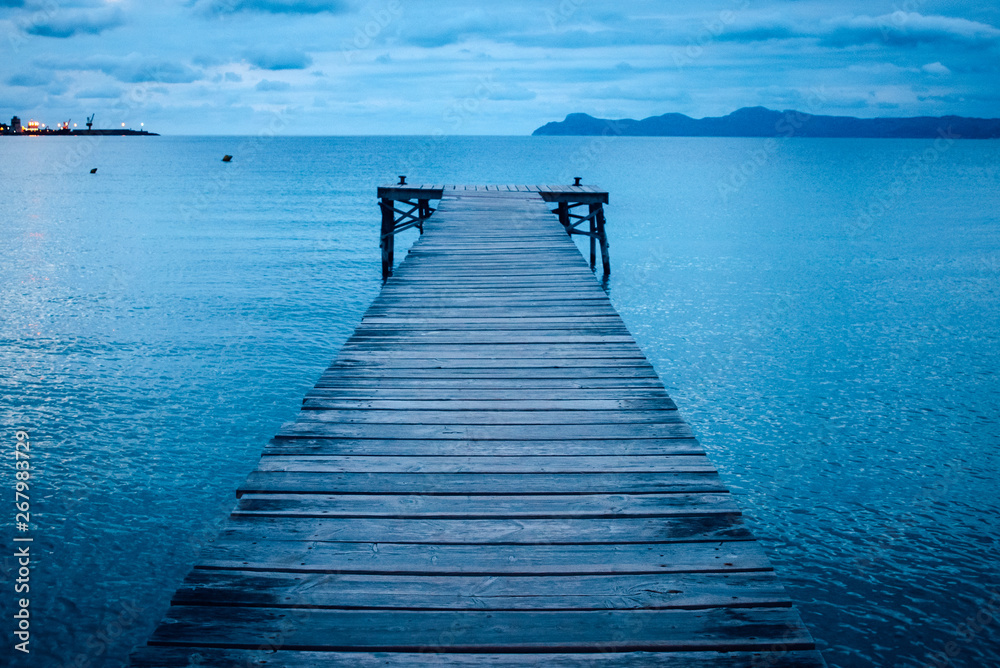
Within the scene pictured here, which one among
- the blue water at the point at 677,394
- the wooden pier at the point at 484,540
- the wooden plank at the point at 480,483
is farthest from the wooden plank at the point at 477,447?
the blue water at the point at 677,394

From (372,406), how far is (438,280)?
4061mm

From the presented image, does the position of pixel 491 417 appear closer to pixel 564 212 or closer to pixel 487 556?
pixel 487 556

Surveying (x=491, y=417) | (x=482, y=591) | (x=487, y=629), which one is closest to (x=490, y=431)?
(x=491, y=417)

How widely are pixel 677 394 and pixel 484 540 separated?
25.9ft

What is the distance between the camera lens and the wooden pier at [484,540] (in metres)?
2.39

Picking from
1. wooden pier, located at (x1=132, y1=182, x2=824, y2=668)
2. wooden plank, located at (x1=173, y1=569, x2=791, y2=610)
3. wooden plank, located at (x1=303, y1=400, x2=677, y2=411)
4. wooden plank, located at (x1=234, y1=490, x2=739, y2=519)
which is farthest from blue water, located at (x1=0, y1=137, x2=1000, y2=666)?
wooden plank, located at (x1=173, y1=569, x2=791, y2=610)

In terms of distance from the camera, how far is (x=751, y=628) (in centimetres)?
243

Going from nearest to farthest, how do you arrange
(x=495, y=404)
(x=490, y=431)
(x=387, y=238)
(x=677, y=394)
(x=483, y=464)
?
(x=483, y=464)
(x=490, y=431)
(x=495, y=404)
(x=677, y=394)
(x=387, y=238)

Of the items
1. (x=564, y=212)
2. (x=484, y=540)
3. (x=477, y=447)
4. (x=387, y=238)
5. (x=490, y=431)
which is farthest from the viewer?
(x=387, y=238)

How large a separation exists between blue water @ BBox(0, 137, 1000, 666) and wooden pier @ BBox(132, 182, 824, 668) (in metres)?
2.91

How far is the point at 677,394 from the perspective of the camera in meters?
10.4

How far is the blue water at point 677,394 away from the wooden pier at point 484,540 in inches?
115

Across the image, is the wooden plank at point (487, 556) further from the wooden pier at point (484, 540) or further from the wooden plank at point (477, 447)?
the wooden plank at point (477, 447)

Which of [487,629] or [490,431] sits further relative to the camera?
[490,431]
